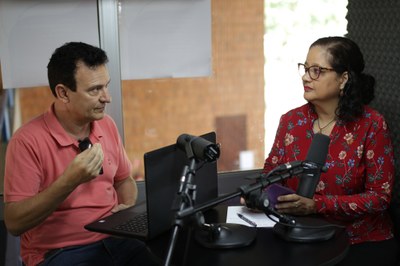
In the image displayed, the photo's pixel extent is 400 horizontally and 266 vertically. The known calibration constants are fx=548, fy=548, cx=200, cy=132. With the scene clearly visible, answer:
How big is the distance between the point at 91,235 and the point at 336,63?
1.17m

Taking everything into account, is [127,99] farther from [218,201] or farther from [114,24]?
[218,201]

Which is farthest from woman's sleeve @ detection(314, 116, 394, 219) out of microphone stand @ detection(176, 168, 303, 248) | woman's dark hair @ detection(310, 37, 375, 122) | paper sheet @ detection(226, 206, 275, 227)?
microphone stand @ detection(176, 168, 303, 248)

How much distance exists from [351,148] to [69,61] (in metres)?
1.14

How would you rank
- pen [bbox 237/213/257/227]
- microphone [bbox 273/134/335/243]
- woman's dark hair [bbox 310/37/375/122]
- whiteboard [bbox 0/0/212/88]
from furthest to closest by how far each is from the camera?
1. whiteboard [bbox 0/0/212/88]
2. woman's dark hair [bbox 310/37/375/122]
3. pen [bbox 237/213/257/227]
4. microphone [bbox 273/134/335/243]

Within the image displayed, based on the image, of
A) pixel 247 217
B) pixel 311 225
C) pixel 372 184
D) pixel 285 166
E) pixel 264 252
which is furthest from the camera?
pixel 372 184

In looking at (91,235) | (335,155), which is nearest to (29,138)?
(91,235)

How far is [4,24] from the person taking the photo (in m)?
2.53

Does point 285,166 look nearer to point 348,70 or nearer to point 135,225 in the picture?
point 135,225

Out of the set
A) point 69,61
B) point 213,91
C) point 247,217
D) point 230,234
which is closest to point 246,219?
point 247,217

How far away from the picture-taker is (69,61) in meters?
2.03

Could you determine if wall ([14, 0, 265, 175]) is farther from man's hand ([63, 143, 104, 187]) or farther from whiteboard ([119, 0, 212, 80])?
man's hand ([63, 143, 104, 187])

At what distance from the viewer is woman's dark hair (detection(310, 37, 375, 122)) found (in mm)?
2184

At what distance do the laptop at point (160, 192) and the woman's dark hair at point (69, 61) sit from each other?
54 cm

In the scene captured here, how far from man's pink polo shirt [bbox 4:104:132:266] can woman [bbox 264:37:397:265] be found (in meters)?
0.82
